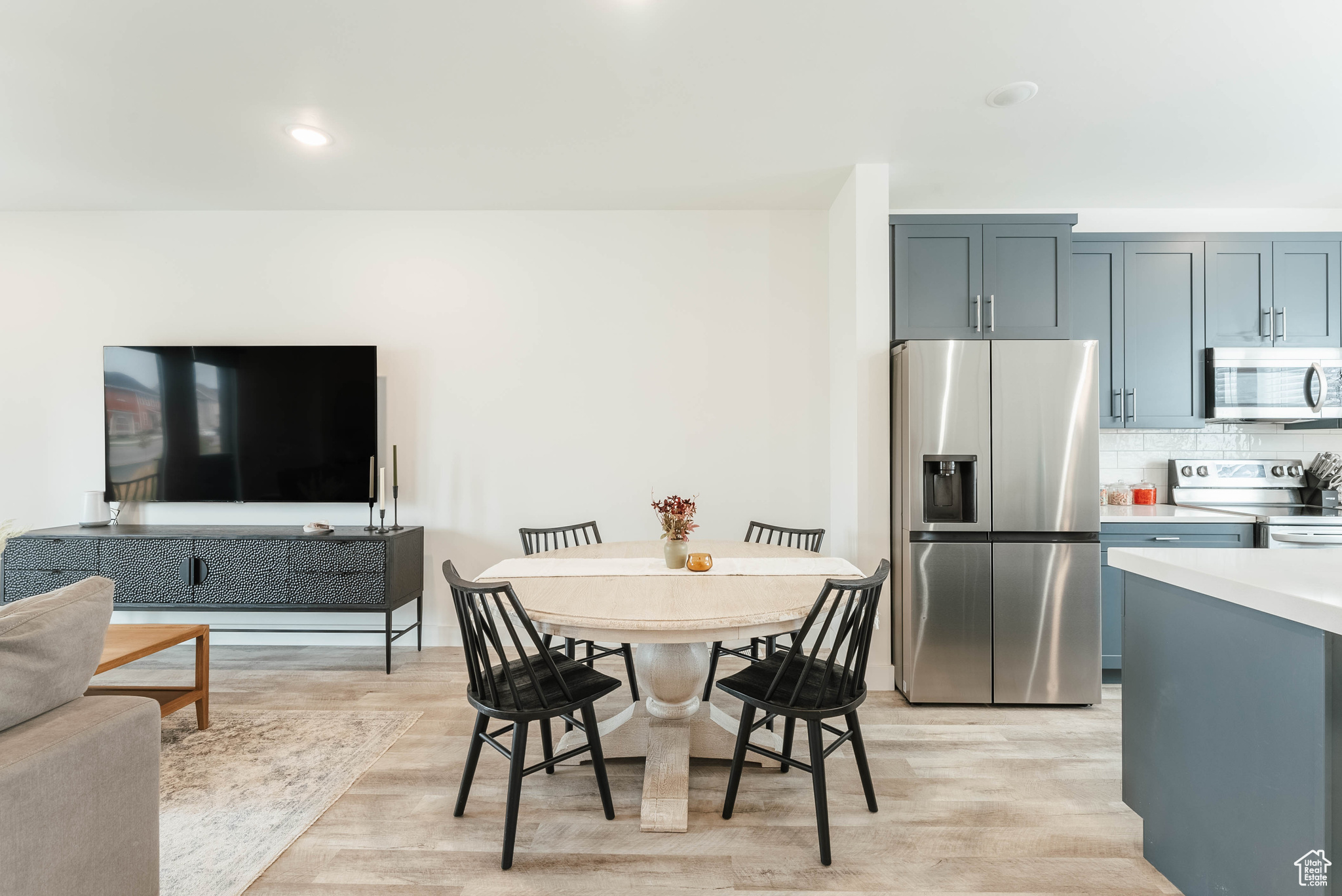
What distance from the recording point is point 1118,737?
8.89 feet

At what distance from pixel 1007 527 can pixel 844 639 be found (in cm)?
155

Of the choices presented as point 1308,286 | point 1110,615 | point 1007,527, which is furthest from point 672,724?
point 1308,286

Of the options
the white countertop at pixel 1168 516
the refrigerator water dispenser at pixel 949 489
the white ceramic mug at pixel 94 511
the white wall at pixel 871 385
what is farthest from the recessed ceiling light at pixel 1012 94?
the white ceramic mug at pixel 94 511

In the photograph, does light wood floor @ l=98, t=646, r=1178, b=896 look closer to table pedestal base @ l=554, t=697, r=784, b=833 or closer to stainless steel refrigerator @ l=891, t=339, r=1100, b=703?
table pedestal base @ l=554, t=697, r=784, b=833

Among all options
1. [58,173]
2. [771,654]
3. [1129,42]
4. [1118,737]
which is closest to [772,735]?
[771,654]

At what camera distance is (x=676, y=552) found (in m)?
2.53

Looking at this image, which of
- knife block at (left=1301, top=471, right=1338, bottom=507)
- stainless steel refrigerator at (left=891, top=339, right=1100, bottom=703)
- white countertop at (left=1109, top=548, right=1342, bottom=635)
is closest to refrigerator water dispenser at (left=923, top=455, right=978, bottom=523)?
stainless steel refrigerator at (left=891, top=339, right=1100, bottom=703)

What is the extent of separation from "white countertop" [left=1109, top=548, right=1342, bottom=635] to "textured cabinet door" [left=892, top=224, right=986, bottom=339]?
1761 mm

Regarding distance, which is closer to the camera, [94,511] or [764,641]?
[764,641]

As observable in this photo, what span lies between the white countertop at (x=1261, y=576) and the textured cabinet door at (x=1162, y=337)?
6.48 feet

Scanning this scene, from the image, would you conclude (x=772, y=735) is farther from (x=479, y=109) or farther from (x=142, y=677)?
(x=142, y=677)

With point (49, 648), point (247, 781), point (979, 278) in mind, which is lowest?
point (247, 781)

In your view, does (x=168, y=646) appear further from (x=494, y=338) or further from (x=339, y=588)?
(x=494, y=338)

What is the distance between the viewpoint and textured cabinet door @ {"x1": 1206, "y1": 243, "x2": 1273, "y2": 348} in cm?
356
